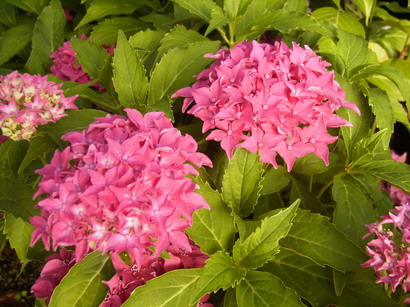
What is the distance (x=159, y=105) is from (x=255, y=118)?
0.25 meters

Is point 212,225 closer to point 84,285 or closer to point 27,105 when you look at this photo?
point 84,285

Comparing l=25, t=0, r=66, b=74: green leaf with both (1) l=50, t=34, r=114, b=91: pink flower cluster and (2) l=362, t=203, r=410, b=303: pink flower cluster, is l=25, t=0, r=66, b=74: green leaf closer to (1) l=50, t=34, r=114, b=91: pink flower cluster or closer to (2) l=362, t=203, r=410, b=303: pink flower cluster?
(1) l=50, t=34, r=114, b=91: pink flower cluster

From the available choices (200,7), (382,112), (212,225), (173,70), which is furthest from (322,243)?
(200,7)

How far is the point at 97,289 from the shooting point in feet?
2.92

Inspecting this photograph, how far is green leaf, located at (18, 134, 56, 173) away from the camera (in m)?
1.09

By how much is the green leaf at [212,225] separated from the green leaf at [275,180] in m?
0.17

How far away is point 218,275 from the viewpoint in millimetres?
871

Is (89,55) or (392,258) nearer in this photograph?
(392,258)

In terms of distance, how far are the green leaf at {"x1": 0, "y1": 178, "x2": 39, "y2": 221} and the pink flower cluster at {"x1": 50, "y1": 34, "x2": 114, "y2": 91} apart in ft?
1.49

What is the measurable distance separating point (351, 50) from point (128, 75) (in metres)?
0.61

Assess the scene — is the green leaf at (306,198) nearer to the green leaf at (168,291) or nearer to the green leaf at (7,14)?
the green leaf at (168,291)

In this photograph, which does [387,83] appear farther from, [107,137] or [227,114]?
[107,137]

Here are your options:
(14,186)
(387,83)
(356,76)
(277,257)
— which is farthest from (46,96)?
(387,83)

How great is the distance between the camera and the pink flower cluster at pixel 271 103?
917 mm
